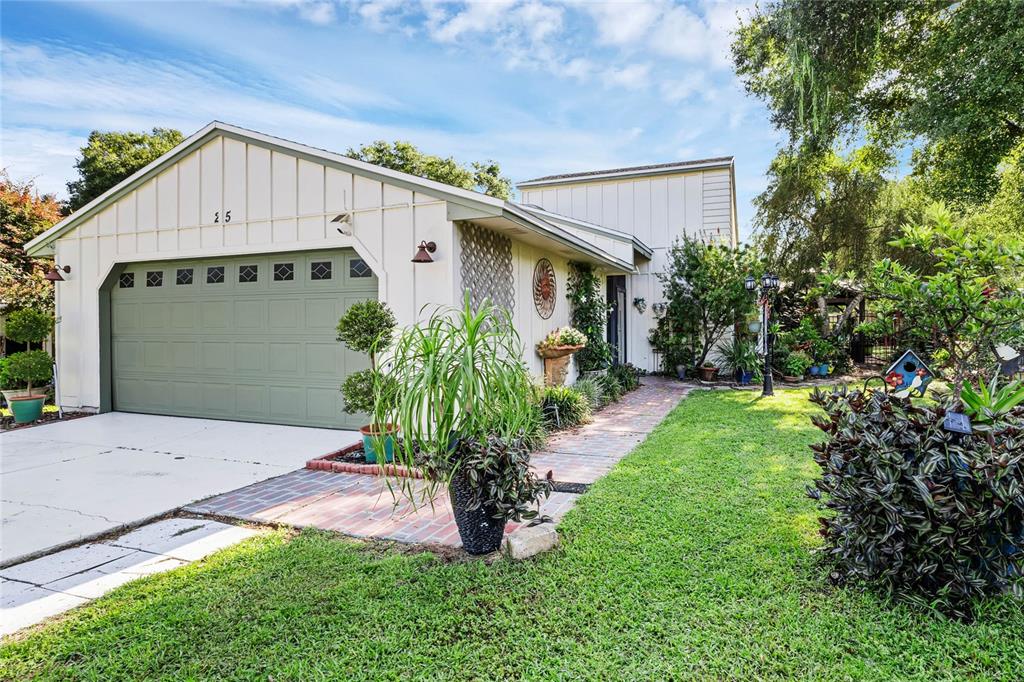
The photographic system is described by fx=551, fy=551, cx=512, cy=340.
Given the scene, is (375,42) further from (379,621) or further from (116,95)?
(379,621)

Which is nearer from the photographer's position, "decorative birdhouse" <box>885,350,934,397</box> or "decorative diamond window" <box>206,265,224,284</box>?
"decorative birdhouse" <box>885,350,934,397</box>

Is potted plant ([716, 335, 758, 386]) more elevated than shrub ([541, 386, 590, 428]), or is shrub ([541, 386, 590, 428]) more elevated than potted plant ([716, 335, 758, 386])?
potted plant ([716, 335, 758, 386])

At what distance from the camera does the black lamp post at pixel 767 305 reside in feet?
32.3

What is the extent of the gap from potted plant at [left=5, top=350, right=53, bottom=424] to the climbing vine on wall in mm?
8230

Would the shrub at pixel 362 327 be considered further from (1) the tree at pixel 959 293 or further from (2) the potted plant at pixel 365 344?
(1) the tree at pixel 959 293

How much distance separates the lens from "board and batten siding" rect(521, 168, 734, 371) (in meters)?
12.8

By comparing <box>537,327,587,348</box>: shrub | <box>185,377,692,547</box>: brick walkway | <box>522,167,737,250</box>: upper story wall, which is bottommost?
<box>185,377,692,547</box>: brick walkway

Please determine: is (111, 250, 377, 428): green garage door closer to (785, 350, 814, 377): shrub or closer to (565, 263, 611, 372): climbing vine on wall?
(565, 263, 611, 372): climbing vine on wall

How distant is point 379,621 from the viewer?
266 centimetres

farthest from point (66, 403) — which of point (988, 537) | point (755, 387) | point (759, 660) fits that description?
point (755, 387)

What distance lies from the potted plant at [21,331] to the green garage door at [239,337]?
899mm

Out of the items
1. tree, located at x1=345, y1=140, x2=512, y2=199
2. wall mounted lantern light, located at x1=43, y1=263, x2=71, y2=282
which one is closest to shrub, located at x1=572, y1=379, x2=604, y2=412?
wall mounted lantern light, located at x1=43, y1=263, x2=71, y2=282

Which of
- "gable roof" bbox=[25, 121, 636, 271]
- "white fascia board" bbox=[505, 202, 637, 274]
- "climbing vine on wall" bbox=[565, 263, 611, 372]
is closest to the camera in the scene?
"gable roof" bbox=[25, 121, 636, 271]

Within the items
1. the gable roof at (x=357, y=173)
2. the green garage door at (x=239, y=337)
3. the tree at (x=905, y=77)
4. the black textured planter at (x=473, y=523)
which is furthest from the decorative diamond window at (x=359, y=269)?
the tree at (x=905, y=77)
